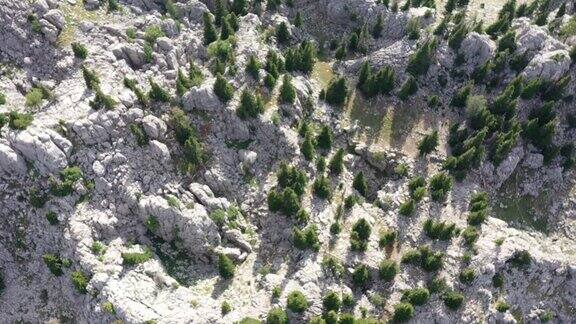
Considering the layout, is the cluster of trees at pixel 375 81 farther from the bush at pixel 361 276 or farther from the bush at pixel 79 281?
the bush at pixel 79 281

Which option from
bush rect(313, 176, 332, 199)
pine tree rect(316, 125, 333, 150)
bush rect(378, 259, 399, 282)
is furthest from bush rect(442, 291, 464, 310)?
pine tree rect(316, 125, 333, 150)

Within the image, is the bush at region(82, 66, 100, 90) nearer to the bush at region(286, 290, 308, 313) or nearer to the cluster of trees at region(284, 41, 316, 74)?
the cluster of trees at region(284, 41, 316, 74)

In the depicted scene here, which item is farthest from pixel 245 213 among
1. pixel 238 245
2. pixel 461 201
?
pixel 461 201

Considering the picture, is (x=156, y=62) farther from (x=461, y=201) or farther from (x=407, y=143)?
(x=461, y=201)

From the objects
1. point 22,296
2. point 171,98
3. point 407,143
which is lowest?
point 22,296

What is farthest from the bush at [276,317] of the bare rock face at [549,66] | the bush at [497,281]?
the bare rock face at [549,66]
